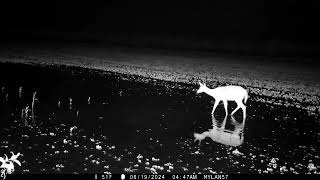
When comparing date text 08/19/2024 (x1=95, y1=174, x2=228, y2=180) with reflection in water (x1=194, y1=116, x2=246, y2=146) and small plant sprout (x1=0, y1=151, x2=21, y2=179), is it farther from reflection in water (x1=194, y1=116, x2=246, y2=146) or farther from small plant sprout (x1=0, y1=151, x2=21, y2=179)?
reflection in water (x1=194, y1=116, x2=246, y2=146)

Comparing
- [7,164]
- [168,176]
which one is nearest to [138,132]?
[168,176]

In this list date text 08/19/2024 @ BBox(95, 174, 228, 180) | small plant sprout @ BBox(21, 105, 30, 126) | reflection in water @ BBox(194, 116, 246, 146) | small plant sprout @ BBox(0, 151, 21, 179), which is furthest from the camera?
small plant sprout @ BBox(21, 105, 30, 126)

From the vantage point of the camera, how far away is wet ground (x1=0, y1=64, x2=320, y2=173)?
9805 mm

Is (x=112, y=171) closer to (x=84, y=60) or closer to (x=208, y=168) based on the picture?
(x=208, y=168)

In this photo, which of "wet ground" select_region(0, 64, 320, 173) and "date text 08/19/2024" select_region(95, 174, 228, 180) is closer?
"date text 08/19/2024" select_region(95, 174, 228, 180)

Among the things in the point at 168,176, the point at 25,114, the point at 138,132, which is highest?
the point at 25,114

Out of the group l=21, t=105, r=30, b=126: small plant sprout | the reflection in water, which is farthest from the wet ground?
the reflection in water

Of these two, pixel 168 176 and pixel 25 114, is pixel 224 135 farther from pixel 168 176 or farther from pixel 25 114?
pixel 25 114

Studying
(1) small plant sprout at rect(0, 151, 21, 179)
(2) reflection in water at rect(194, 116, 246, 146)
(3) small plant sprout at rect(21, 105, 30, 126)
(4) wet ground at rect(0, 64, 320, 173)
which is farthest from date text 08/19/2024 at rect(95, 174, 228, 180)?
(3) small plant sprout at rect(21, 105, 30, 126)

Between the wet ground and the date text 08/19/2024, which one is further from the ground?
the wet ground

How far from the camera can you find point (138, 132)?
41.2ft

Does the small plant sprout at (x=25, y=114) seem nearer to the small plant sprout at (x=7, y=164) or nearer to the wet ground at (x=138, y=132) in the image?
the wet ground at (x=138, y=132)

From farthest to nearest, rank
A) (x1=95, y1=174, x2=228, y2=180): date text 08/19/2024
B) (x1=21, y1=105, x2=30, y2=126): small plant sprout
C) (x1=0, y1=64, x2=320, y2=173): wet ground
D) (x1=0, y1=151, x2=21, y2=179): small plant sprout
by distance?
1. (x1=21, y1=105, x2=30, y2=126): small plant sprout
2. (x1=0, y1=64, x2=320, y2=173): wet ground
3. (x1=0, y1=151, x2=21, y2=179): small plant sprout
4. (x1=95, y1=174, x2=228, y2=180): date text 08/19/2024

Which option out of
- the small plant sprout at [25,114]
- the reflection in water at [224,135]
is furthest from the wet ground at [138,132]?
the reflection in water at [224,135]
